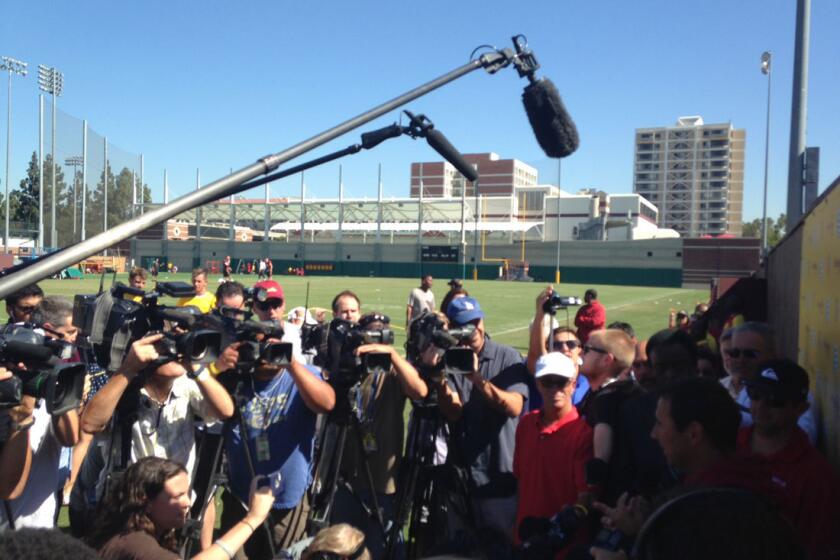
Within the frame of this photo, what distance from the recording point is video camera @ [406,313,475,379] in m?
3.61

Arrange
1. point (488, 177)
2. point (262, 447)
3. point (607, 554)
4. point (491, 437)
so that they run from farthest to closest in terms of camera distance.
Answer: point (488, 177) < point (491, 437) < point (262, 447) < point (607, 554)

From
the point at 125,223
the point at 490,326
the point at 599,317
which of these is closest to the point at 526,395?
the point at 125,223

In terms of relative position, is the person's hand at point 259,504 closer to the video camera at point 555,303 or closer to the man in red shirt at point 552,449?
the man in red shirt at point 552,449

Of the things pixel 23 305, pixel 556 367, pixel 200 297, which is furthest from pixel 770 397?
pixel 200 297

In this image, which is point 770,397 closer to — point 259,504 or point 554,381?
point 554,381

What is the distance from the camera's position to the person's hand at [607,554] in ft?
5.91

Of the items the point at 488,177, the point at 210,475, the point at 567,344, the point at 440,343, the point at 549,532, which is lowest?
the point at 210,475

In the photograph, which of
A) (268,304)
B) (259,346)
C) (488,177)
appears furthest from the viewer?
(488,177)

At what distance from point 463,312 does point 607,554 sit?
2.80 meters

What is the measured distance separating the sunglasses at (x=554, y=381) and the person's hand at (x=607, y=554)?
1.76 metres

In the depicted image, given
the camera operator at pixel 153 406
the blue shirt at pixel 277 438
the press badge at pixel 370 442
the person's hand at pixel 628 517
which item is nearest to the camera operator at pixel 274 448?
the blue shirt at pixel 277 438

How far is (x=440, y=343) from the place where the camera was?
365cm

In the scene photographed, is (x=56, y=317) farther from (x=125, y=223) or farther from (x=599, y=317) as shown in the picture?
(x=599, y=317)

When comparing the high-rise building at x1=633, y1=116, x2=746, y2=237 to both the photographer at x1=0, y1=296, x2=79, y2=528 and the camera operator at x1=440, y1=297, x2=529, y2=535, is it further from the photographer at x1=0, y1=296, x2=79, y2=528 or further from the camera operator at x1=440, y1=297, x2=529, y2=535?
the photographer at x1=0, y1=296, x2=79, y2=528
